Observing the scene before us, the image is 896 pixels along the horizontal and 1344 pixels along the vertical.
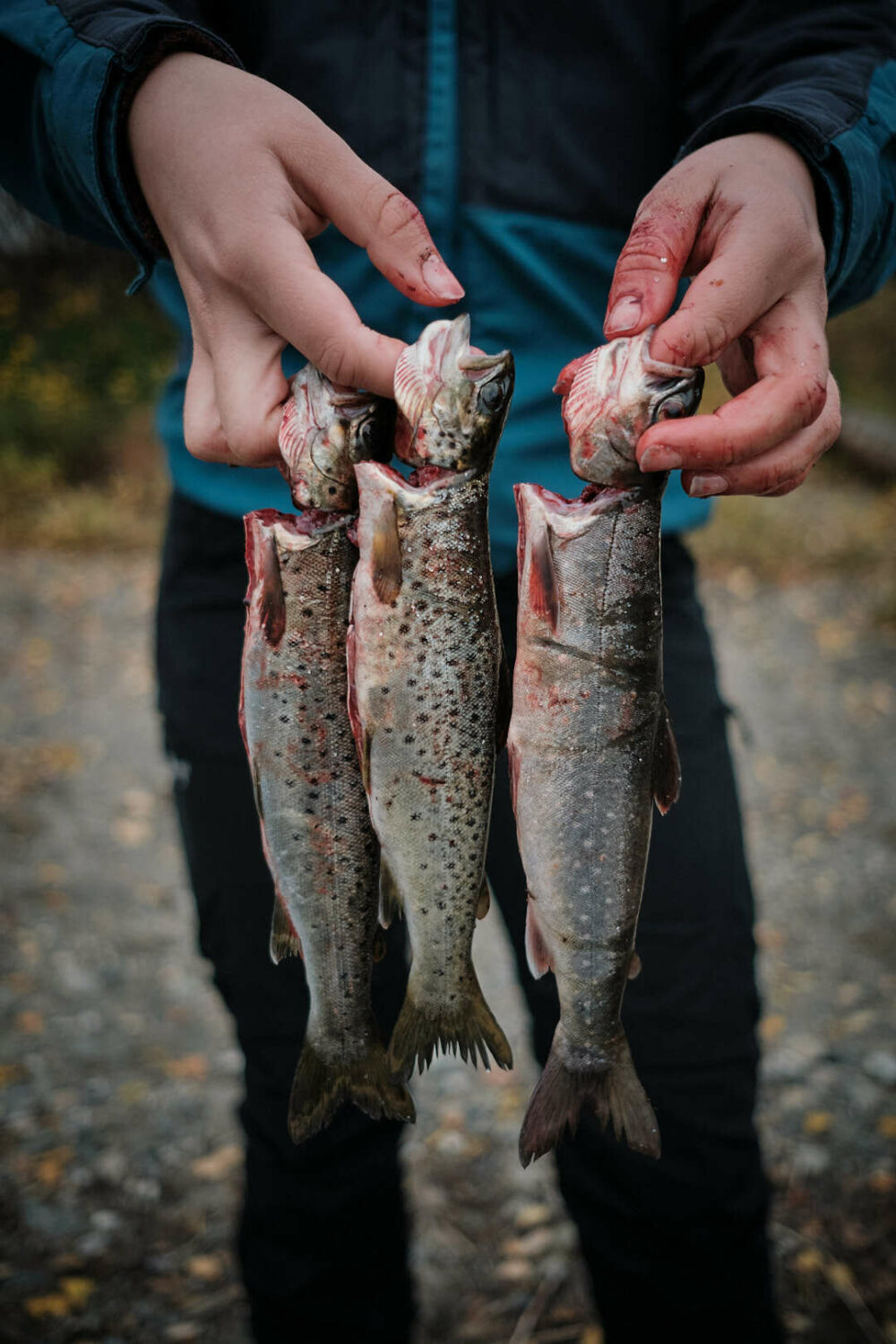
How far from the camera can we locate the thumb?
1473mm

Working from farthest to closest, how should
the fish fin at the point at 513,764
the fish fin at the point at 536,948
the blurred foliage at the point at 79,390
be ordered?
the blurred foliage at the point at 79,390, the fish fin at the point at 536,948, the fish fin at the point at 513,764

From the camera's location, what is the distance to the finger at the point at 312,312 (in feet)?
4.73

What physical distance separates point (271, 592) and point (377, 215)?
597 mm

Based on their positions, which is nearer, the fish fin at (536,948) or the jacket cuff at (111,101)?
the jacket cuff at (111,101)

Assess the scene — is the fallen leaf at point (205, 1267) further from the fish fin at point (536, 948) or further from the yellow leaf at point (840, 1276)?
the fish fin at point (536, 948)

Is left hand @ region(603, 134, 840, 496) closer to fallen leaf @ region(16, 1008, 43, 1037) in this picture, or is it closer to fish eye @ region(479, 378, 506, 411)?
fish eye @ region(479, 378, 506, 411)

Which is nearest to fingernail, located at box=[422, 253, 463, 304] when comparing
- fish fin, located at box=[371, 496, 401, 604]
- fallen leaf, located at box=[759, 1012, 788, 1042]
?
fish fin, located at box=[371, 496, 401, 604]

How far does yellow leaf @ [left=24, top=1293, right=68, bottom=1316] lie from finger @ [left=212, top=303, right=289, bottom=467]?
2.93 meters

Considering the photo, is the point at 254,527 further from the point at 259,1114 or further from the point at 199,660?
the point at 259,1114

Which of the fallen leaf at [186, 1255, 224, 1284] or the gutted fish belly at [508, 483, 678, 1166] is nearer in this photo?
the gutted fish belly at [508, 483, 678, 1166]

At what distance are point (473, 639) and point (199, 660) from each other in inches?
25.6

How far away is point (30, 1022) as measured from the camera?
174 inches

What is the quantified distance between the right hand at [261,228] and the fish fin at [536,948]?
89cm

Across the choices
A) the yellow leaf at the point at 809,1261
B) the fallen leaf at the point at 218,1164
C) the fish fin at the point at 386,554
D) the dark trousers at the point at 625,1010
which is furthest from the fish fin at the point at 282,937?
the yellow leaf at the point at 809,1261
